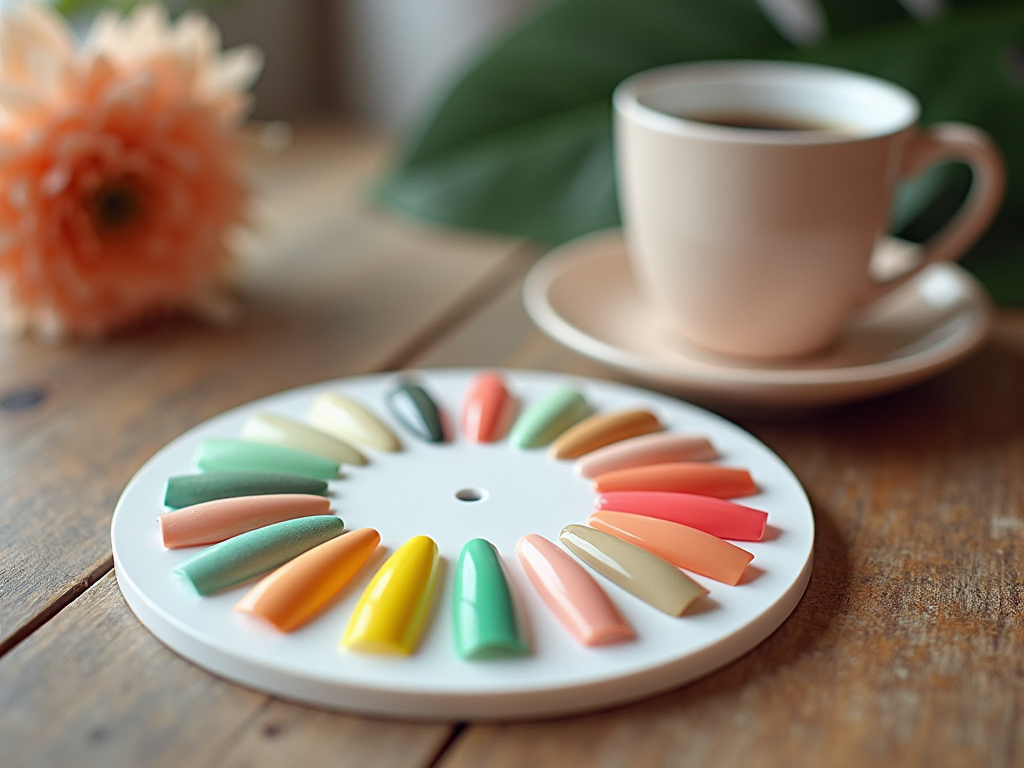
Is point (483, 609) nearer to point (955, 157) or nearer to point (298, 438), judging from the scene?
point (298, 438)

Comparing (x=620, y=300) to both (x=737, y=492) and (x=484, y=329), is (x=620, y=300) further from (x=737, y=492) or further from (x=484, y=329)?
(x=737, y=492)

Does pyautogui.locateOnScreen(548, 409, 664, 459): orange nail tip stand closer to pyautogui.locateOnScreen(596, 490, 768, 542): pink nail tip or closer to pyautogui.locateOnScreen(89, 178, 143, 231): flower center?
pyautogui.locateOnScreen(596, 490, 768, 542): pink nail tip

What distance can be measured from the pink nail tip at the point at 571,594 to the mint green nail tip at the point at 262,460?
0.29ft

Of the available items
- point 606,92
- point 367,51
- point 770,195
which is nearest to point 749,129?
point 770,195

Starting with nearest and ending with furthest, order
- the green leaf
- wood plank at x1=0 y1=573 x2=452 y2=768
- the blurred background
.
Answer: wood plank at x1=0 y1=573 x2=452 y2=768 < the green leaf < the blurred background

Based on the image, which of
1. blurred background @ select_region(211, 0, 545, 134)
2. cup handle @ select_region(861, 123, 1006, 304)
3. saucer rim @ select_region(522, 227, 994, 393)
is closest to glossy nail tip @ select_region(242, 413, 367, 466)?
saucer rim @ select_region(522, 227, 994, 393)

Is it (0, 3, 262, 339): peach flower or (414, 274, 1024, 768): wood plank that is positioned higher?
(0, 3, 262, 339): peach flower

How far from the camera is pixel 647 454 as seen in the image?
382mm

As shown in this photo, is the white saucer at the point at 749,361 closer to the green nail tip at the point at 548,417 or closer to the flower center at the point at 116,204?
the green nail tip at the point at 548,417

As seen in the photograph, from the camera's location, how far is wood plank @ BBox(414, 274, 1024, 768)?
26cm

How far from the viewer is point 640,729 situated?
0.87 ft

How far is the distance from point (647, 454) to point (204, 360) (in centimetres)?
25

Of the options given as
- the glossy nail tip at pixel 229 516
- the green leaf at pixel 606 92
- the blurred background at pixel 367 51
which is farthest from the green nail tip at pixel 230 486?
the blurred background at pixel 367 51

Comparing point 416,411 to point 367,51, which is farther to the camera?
point 367,51
